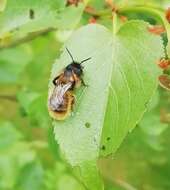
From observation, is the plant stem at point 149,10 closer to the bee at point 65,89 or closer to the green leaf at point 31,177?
the bee at point 65,89

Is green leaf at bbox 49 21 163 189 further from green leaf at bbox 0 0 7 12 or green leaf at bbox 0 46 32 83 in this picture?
green leaf at bbox 0 46 32 83

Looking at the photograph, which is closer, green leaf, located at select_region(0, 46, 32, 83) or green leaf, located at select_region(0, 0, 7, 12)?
green leaf, located at select_region(0, 0, 7, 12)

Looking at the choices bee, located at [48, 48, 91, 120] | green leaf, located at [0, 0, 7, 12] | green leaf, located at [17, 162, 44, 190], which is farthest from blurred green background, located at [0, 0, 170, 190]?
bee, located at [48, 48, 91, 120]

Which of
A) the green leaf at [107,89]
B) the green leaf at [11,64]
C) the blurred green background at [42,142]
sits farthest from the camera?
the green leaf at [11,64]

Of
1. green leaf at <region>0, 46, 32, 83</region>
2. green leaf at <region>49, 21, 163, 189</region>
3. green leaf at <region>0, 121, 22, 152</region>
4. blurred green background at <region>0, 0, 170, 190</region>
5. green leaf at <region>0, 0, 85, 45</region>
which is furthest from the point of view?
green leaf at <region>0, 46, 32, 83</region>

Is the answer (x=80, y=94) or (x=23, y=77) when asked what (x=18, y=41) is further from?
(x=80, y=94)

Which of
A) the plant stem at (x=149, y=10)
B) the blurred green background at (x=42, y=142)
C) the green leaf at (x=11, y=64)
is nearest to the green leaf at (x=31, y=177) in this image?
the blurred green background at (x=42, y=142)
